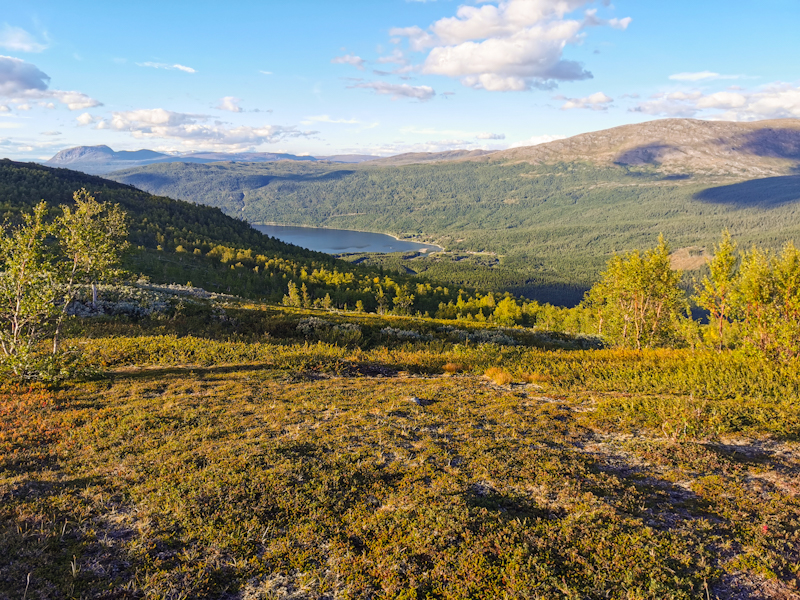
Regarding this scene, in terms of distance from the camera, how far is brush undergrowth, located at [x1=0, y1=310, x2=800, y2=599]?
20.6ft

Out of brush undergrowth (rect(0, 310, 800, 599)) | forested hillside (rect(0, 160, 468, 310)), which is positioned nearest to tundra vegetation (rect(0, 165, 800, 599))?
brush undergrowth (rect(0, 310, 800, 599))

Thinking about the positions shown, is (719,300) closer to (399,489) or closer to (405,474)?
(405,474)

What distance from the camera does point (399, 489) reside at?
858cm

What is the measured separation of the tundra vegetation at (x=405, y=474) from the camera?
6332 mm

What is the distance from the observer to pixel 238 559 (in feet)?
21.8

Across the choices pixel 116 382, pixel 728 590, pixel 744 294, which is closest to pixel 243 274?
pixel 116 382

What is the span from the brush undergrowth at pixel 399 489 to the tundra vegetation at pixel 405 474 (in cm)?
5

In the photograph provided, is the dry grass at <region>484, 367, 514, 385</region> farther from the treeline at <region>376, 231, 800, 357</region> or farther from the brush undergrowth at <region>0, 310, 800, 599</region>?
the treeline at <region>376, 231, 800, 357</region>

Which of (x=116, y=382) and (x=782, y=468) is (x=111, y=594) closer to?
(x=116, y=382)

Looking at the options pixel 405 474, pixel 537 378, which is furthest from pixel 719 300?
pixel 405 474

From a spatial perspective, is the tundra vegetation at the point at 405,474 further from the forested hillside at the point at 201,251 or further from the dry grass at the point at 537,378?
the forested hillside at the point at 201,251

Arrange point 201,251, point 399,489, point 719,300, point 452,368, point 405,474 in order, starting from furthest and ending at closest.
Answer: point 201,251, point 719,300, point 452,368, point 405,474, point 399,489

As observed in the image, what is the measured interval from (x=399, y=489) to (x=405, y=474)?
0.66 m

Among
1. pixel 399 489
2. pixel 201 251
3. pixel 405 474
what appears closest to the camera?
pixel 399 489
